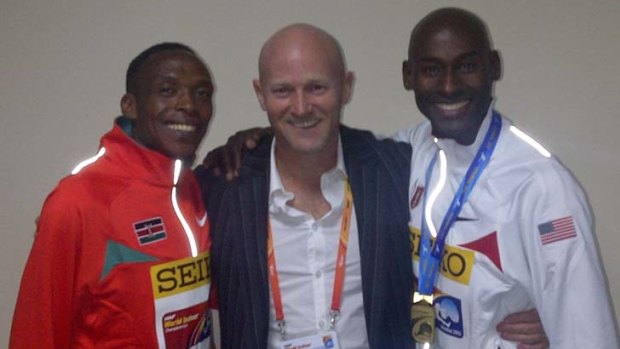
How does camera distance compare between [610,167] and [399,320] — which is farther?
[610,167]

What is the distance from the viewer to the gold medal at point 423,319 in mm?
1698

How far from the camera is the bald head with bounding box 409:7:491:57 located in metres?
1.66

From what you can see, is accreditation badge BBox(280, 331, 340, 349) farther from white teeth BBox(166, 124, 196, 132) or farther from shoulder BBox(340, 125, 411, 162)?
white teeth BBox(166, 124, 196, 132)

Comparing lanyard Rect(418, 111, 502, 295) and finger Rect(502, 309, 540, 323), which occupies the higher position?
lanyard Rect(418, 111, 502, 295)

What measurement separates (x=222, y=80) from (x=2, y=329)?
138cm

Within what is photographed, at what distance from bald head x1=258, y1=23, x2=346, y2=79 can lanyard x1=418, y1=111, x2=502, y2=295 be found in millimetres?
470

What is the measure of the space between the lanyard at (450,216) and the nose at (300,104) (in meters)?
0.45

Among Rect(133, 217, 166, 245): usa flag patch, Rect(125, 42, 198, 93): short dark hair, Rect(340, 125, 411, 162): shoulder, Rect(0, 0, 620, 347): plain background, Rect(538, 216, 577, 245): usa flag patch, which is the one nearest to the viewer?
Rect(538, 216, 577, 245): usa flag patch

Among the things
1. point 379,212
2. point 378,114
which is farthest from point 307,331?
point 378,114

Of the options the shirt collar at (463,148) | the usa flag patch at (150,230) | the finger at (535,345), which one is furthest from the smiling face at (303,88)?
the finger at (535,345)

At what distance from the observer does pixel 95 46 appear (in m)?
2.56

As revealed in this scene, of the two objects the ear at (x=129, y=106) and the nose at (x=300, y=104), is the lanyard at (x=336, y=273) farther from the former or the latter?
the ear at (x=129, y=106)

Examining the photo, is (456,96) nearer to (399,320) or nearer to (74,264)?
(399,320)

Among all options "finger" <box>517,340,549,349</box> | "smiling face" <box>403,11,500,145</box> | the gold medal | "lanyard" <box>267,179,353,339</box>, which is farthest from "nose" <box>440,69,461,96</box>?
"finger" <box>517,340,549,349</box>
